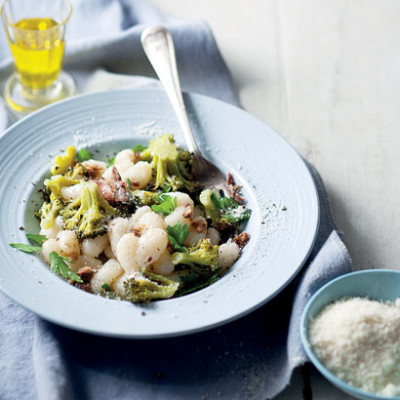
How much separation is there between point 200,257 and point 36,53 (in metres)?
1.58

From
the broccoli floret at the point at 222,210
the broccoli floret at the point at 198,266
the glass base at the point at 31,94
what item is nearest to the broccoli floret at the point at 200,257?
the broccoli floret at the point at 198,266

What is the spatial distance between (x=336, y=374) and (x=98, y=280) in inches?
35.1

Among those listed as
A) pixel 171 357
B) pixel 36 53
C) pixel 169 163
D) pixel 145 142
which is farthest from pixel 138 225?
pixel 36 53

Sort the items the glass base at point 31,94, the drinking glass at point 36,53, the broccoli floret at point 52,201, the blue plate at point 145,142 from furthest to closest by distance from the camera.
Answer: the glass base at point 31,94, the drinking glass at point 36,53, the broccoli floret at point 52,201, the blue plate at point 145,142

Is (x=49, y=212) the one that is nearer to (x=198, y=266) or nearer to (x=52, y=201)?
(x=52, y=201)

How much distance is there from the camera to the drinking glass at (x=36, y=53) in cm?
329

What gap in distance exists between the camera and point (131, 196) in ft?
8.38

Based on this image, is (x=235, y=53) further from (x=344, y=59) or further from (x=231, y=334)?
(x=231, y=334)

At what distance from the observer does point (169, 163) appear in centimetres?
270

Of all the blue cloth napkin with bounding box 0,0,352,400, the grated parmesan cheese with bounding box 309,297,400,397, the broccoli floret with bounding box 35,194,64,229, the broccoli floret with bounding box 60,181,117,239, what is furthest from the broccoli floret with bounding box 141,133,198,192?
the grated parmesan cheese with bounding box 309,297,400,397

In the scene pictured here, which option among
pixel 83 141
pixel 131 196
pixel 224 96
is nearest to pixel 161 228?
pixel 131 196

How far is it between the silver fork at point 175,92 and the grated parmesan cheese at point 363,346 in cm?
84

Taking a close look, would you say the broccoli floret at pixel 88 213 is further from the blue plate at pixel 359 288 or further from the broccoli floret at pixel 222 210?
the blue plate at pixel 359 288

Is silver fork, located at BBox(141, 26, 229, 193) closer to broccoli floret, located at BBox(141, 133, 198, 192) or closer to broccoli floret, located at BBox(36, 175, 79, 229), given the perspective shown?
broccoli floret, located at BBox(141, 133, 198, 192)
